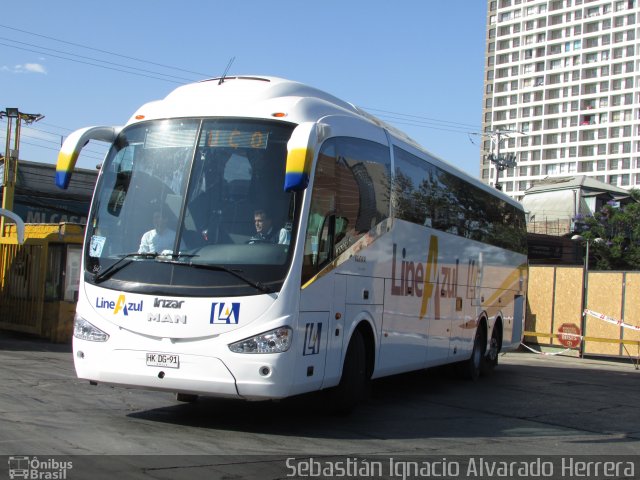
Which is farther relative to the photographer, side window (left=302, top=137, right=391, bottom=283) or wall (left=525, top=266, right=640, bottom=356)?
wall (left=525, top=266, right=640, bottom=356)

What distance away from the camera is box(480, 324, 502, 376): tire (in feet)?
55.1

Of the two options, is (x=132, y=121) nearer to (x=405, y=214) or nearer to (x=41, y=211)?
(x=405, y=214)

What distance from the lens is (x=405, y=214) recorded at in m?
11.4

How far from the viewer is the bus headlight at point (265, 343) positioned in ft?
25.6

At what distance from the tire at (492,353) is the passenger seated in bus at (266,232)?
9.58 metres

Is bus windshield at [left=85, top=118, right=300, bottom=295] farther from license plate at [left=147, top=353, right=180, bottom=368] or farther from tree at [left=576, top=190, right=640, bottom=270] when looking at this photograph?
tree at [left=576, top=190, right=640, bottom=270]

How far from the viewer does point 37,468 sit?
19.5 ft

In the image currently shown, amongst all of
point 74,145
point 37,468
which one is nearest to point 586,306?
point 74,145

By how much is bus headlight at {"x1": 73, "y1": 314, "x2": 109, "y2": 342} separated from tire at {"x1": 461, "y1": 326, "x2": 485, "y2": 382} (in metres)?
9.03

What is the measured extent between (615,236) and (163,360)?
5524cm

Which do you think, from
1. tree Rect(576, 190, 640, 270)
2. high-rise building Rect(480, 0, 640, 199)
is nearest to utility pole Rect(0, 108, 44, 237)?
tree Rect(576, 190, 640, 270)

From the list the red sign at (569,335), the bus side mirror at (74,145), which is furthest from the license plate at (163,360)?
the red sign at (569,335)

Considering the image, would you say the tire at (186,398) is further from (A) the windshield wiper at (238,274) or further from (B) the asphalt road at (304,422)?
(A) the windshield wiper at (238,274)

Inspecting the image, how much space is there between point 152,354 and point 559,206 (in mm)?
74235
